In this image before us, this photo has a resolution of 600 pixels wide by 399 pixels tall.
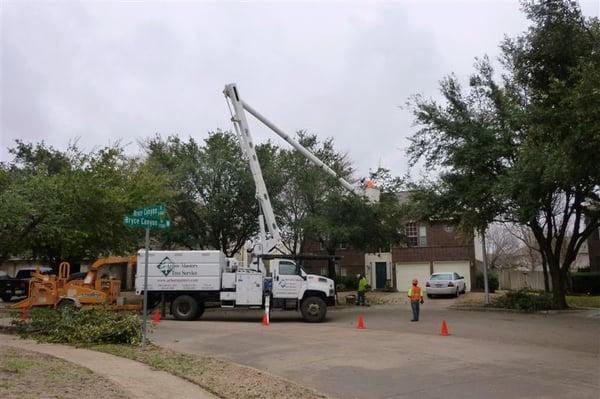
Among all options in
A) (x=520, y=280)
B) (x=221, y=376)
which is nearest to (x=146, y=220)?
(x=221, y=376)

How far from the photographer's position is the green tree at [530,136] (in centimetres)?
1255

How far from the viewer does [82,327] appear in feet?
43.8

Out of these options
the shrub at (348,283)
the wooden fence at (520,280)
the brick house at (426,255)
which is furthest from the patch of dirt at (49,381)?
the wooden fence at (520,280)

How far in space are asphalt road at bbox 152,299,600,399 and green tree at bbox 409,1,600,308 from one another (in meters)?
4.43

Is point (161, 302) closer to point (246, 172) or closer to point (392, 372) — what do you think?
point (246, 172)

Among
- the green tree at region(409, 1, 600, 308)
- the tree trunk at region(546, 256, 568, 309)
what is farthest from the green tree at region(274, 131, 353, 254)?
the tree trunk at region(546, 256, 568, 309)

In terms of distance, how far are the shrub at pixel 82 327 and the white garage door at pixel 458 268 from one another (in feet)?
97.8

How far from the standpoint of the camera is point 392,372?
395 inches

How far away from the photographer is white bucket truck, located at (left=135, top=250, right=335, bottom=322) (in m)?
20.5

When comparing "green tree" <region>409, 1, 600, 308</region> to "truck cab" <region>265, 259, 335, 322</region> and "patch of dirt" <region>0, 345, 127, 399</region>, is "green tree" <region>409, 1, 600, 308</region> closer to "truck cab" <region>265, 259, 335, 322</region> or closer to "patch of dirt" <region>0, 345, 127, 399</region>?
"truck cab" <region>265, 259, 335, 322</region>

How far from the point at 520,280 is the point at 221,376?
3860cm

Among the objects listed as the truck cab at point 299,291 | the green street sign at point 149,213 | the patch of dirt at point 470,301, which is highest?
the green street sign at point 149,213

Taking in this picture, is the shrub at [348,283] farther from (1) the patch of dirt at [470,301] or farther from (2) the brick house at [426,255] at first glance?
(1) the patch of dirt at [470,301]

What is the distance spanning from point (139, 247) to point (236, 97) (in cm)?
902
